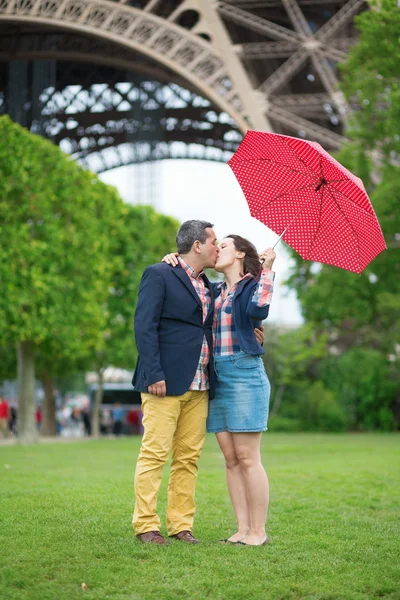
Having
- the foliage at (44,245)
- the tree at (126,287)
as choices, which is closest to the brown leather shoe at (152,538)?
the foliage at (44,245)

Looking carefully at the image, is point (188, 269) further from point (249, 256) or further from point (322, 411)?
point (322, 411)

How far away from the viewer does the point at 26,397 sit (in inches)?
926

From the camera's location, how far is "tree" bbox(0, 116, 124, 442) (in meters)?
22.7

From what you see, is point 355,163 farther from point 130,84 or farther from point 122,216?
point 130,84

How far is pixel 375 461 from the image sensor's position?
1427 centimetres

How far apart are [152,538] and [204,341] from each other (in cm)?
131

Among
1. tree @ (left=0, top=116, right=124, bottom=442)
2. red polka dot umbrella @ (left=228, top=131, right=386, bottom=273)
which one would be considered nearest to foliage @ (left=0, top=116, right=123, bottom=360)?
tree @ (left=0, top=116, right=124, bottom=442)

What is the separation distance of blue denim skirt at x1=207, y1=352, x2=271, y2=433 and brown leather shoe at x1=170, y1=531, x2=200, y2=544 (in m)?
→ 0.75

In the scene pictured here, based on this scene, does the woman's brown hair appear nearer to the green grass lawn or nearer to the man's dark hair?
the man's dark hair

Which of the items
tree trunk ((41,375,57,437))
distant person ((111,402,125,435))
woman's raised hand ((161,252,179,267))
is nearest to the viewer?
woman's raised hand ((161,252,179,267))

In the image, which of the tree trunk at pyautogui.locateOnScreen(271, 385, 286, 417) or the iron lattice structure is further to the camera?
the tree trunk at pyautogui.locateOnScreen(271, 385, 286, 417)

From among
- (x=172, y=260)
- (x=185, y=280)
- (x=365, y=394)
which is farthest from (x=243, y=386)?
(x=365, y=394)

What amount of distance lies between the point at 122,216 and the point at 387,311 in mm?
12516

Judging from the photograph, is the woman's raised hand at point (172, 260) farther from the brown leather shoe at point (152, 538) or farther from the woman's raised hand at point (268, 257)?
the brown leather shoe at point (152, 538)
